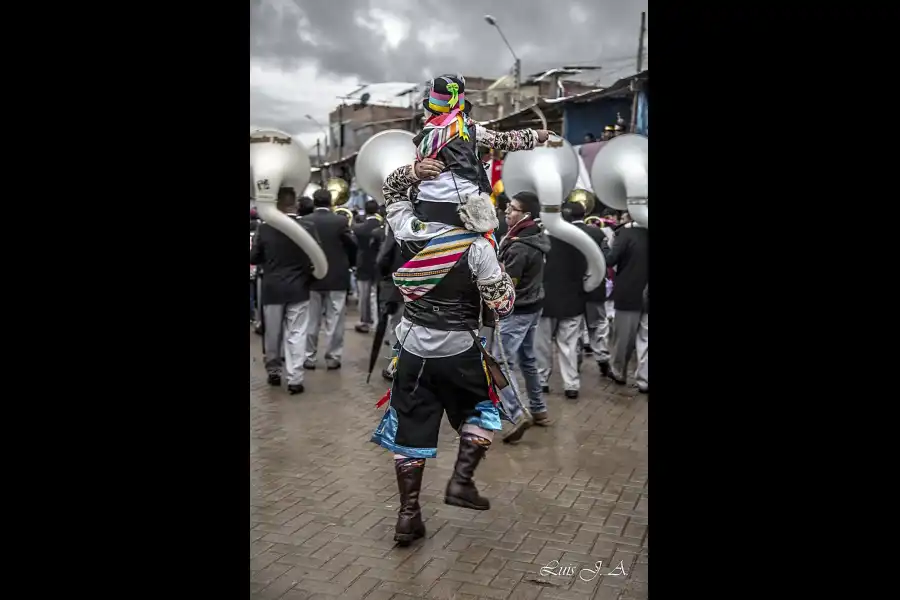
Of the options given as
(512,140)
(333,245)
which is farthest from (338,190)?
(512,140)

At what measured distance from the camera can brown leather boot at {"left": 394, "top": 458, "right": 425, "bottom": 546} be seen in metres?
4.02

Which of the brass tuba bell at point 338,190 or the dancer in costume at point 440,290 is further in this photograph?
the brass tuba bell at point 338,190

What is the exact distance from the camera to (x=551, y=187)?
6902mm

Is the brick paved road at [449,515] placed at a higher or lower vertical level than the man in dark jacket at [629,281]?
lower

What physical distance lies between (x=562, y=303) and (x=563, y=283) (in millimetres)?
181

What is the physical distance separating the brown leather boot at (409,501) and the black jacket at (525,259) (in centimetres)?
237

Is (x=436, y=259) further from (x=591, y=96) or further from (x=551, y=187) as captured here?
(x=591, y=96)

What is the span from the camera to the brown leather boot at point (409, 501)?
402 centimetres

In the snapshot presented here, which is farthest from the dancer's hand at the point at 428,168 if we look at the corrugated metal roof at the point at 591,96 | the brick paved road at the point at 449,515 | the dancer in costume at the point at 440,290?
the corrugated metal roof at the point at 591,96

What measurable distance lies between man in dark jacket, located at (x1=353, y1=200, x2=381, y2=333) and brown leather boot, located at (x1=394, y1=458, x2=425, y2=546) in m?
6.53

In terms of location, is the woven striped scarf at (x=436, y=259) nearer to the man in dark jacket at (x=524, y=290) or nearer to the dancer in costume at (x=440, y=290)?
the dancer in costume at (x=440, y=290)

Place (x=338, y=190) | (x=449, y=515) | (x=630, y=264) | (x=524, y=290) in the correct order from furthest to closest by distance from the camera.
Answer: (x=338, y=190) < (x=630, y=264) < (x=524, y=290) < (x=449, y=515)
